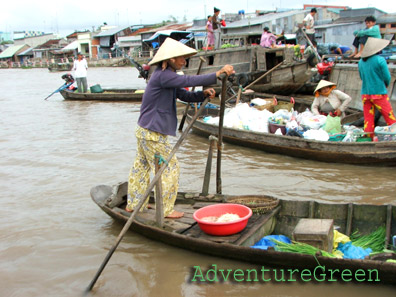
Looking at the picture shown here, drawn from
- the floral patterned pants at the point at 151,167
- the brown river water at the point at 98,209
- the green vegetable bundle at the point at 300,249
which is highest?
the floral patterned pants at the point at 151,167

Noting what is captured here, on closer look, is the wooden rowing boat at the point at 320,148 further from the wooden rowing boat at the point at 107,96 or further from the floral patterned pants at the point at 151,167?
the wooden rowing boat at the point at 107,96

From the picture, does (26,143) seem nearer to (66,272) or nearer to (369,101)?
(66,272)

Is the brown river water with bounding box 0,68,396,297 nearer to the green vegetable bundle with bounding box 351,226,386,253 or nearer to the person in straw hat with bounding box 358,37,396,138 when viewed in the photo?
the green vegetable bundle with bounding box 351,226,386,253

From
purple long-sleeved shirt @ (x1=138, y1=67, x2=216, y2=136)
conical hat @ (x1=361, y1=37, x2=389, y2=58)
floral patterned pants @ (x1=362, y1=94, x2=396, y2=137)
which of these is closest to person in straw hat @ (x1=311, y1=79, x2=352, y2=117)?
floral patterned pants @ (x1=362, y1=94, x2=396, y2=137)

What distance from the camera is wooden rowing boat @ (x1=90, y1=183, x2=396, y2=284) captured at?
9.60 feet

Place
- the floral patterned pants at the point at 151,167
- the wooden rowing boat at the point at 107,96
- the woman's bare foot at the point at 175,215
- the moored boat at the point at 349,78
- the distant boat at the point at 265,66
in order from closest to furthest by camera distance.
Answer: the floral patterned pants at the point at 151,167, the woman's bare foot at the point at 175,215, the moored boat at the point at 349,78, the distant boat at the point at 265,66, the wooden rowing boat at the point at 107,96

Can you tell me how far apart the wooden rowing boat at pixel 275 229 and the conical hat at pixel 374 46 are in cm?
275

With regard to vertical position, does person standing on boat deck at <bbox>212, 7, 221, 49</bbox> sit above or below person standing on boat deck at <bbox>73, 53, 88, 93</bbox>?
above

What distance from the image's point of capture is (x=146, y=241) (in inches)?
155

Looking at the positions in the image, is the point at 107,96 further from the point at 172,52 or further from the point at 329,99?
the point at 172,52

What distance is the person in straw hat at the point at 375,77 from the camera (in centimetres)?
547

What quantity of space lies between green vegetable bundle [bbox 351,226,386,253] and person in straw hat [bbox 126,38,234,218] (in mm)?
1582

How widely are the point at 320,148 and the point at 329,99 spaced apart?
91 centimetres

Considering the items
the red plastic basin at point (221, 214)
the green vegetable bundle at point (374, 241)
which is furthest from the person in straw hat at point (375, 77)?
the red plastic basin at point (221, 214)
